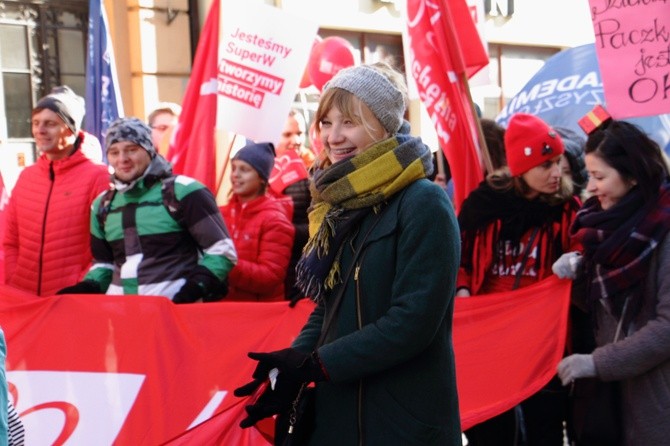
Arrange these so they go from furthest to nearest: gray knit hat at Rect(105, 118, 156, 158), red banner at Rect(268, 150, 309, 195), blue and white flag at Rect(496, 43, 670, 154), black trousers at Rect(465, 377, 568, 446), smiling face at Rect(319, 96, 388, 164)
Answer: blue and white flag at Rect(496, 43, 670, 154)
red banner at Rect(268, 150, 309, 195)
gray knit hat at Rect(105, 118, 156, 158)
black trousers at Rect(465, 377, 568, 446)
smiling face at Rect(319, 96, 388, 164)

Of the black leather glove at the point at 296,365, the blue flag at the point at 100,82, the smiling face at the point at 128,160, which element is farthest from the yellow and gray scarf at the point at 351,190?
the blue flag at the point at 100,82

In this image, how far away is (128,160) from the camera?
202 inches

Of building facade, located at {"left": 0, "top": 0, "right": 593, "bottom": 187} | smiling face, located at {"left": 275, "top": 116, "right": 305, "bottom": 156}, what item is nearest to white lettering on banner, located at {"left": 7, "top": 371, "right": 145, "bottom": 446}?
smiling face, located at {"left": 275, "top": 116, "right": 305, "bottom": 156}

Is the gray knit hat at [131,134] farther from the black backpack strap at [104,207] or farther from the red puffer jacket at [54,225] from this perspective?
the red puffer jacket at [54,225]

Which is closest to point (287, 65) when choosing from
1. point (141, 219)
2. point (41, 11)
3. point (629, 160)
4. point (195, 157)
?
point (195, 157)

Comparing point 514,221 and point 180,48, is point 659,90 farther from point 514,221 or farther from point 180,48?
point 180,48

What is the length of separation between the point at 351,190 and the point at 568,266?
187cm

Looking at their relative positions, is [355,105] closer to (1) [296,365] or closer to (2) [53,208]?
(1) [296,365]

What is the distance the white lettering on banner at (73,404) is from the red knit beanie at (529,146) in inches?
75.9

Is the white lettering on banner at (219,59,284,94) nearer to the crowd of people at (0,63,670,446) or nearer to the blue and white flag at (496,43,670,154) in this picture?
the crowd of people at (0,63,670,446)

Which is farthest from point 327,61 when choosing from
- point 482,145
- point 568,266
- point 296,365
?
point 296,365

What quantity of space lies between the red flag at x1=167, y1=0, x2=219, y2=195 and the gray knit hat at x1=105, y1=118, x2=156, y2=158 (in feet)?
6.19

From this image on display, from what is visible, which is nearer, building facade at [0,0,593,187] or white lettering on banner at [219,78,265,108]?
white lettering on banner at [219,78,265,108]

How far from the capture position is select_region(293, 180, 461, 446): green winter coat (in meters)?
2.70
